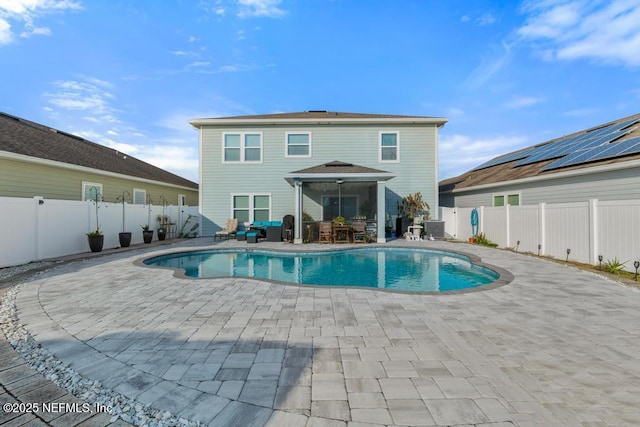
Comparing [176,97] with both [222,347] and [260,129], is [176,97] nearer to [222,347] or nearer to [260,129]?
[260,129]

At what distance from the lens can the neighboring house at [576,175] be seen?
7.74 metres

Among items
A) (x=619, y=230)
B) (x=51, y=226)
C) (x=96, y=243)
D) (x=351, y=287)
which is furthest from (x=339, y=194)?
(x=51, y=226)

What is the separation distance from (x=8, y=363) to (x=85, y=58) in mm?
11953

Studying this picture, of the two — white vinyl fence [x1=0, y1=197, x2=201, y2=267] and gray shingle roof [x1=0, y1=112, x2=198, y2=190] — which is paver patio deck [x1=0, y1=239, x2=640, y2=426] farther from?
gray shingle roof [x1=0, y1=112, x2=198, y2=190]

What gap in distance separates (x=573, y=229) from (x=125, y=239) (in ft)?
47.9

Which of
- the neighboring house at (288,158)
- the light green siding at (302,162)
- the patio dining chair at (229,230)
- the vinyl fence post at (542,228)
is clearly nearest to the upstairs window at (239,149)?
the neighboring house at (288,158)

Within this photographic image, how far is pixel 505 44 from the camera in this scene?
1115 cm

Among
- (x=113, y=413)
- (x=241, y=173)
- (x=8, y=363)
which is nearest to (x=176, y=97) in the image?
(x=241, y=173)

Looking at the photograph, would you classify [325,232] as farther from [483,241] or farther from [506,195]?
[506,195]

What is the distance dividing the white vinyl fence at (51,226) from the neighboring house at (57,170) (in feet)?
5.08

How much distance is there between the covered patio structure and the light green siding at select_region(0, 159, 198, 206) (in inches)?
310

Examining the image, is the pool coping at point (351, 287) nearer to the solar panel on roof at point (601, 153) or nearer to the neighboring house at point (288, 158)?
the neighboring house at point (288, 158)

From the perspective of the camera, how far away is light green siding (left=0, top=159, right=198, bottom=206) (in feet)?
28.1

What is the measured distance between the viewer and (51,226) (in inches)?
329
